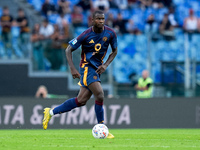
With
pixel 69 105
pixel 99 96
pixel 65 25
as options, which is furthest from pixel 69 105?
pixel 65 25

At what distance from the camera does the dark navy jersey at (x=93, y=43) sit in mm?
8398

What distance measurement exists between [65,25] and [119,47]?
6.52ft

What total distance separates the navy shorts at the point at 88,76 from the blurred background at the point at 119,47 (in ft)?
20.7

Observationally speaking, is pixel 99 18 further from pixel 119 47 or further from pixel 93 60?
pixel 119 47

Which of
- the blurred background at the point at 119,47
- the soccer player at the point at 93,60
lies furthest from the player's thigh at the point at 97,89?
the blurred background at the point at 119,47

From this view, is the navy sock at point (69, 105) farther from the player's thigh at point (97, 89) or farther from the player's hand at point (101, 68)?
the player's hand at point (101, 68)

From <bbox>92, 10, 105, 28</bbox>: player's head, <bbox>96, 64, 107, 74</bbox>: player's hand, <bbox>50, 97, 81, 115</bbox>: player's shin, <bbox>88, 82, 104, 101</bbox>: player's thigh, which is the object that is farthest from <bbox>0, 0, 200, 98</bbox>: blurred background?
<bbox>92, 10, 105, 28</bbox>: player's head

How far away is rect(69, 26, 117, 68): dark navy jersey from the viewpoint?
8.40 metres

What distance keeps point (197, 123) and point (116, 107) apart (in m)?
2.27

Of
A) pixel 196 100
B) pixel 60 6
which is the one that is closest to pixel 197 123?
pixel 196 100

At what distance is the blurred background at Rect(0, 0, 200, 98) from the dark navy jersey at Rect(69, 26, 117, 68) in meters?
6.27

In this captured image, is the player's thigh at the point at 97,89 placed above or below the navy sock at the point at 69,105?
above

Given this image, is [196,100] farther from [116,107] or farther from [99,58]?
[99,58]

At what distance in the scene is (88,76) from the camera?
8383 mm
